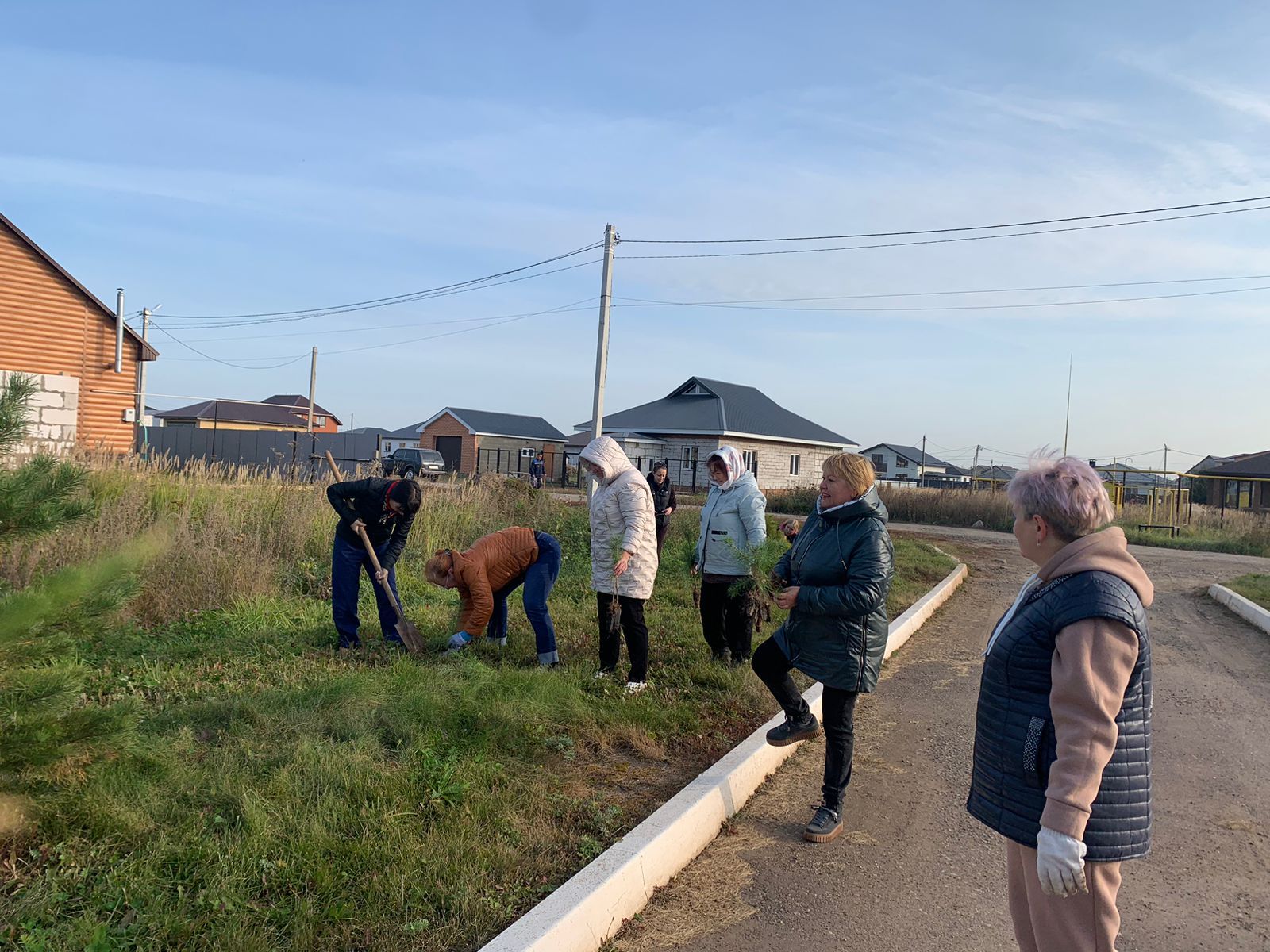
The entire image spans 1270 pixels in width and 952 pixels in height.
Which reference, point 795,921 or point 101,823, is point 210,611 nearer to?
point 101,823

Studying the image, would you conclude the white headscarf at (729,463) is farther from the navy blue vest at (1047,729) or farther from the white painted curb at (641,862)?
the navy blue vest at (1047,729)

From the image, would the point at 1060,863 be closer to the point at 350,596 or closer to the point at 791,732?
the point at 791,732

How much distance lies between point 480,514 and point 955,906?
9.80m

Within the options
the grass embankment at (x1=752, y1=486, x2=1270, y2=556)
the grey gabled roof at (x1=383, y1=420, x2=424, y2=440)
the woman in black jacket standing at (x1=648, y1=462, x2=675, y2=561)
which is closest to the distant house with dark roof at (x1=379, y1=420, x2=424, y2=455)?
the grey gabled roof at (x1=383, y1=420, x2=424, y2=440)

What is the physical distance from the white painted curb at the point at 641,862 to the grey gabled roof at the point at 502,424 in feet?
176

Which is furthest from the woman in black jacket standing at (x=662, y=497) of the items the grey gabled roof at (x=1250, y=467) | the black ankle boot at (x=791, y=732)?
the grey gabled roof at (x=1250, y=467)

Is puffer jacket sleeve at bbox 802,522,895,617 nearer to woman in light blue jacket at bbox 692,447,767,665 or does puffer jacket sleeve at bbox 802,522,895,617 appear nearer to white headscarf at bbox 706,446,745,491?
woman in light blue jacket at bbox 692,447,767,665

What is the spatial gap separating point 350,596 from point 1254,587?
13.2 m

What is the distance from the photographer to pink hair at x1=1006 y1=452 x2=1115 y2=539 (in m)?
2.51

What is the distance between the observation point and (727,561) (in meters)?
7.04

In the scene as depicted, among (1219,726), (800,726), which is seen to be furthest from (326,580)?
(1219,726)

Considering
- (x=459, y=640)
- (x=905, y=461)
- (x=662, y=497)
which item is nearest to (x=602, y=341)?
(x=662, y=497)

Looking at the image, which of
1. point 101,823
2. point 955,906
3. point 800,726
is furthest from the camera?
point 800,726

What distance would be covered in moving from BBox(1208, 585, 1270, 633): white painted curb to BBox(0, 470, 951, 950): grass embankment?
7.17m
